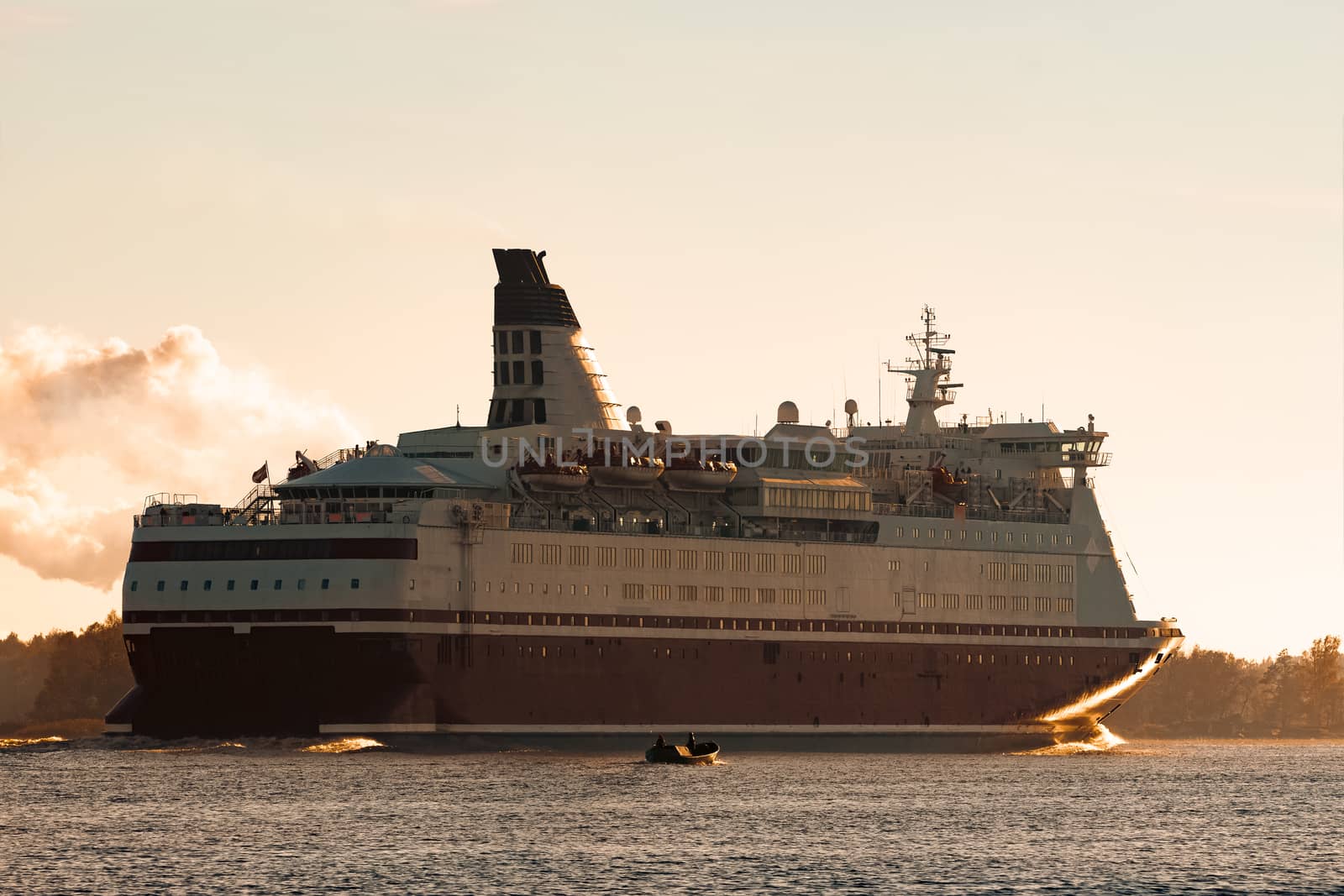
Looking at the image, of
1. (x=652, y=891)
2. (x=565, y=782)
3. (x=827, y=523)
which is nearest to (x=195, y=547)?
(x=565, y=782)

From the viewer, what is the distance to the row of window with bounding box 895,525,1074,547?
420ft

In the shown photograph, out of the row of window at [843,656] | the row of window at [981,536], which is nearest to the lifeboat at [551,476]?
the row of window at [843,656]

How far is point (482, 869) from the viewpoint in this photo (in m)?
76.4

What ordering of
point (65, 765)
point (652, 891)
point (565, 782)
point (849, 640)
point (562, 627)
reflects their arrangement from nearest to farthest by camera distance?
1. point (652, 891)
2. point (565, 782)
3. point (65, 765)
4. point (562, 627)
5. point (849, 640)

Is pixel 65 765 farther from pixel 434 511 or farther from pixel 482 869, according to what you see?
pixel 482 869

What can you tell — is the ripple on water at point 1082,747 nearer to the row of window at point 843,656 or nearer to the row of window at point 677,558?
the row of window at point 843,656

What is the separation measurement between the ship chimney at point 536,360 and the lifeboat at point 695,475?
5688mm

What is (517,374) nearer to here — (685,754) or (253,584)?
(253,584)

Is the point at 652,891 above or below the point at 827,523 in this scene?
below

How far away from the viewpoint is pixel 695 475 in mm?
120125

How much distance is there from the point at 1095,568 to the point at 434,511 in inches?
1582

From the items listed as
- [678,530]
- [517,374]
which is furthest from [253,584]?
[517,374]

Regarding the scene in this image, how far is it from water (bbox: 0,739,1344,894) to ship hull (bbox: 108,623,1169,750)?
5.37 feet

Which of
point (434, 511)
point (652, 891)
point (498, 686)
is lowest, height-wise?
point (652, 891)
